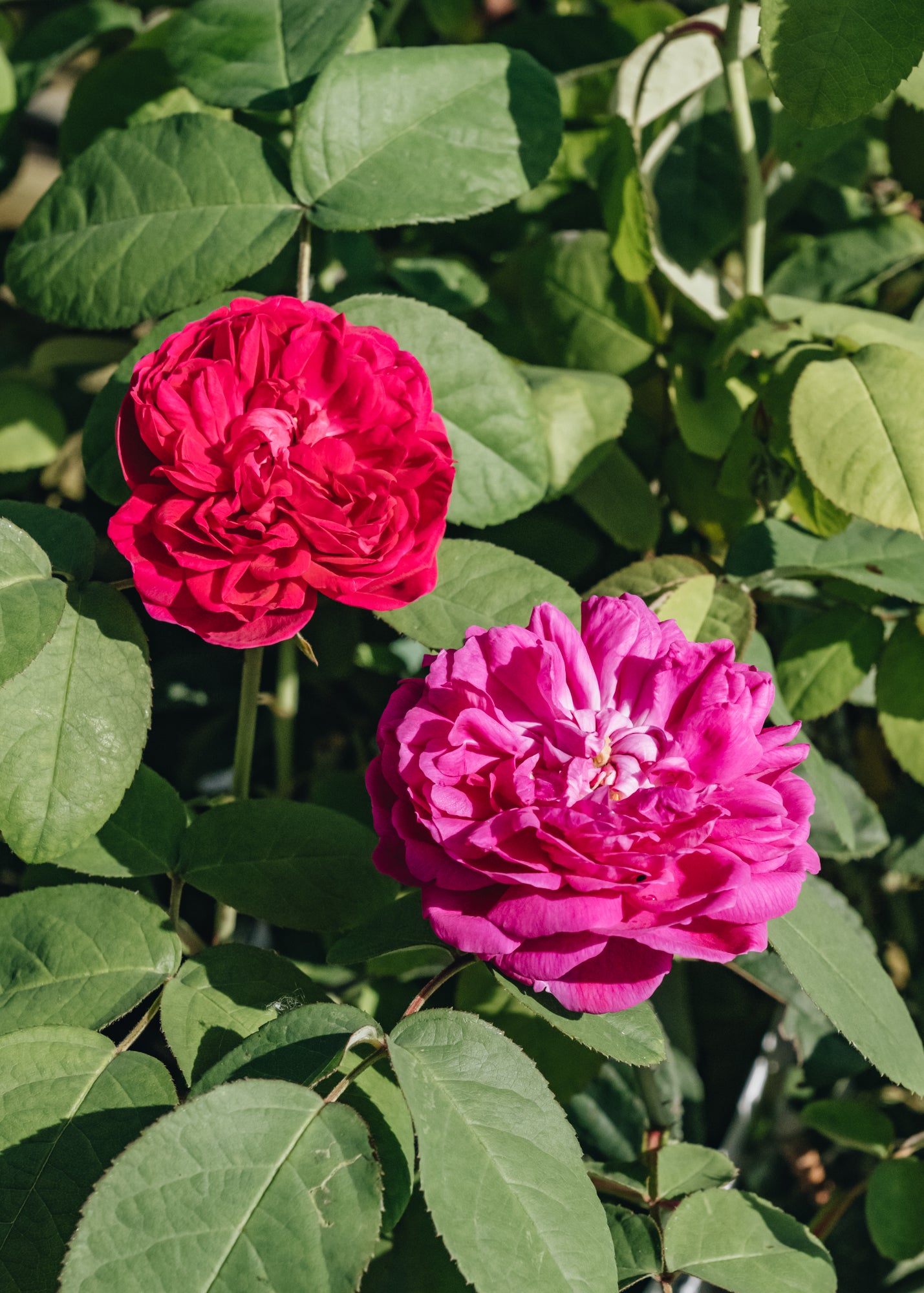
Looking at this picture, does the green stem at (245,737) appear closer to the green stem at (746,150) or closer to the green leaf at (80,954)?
the green leaf at (80,954)

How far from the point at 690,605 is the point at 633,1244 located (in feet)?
1.49

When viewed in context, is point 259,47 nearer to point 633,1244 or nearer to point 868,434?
point 868,434

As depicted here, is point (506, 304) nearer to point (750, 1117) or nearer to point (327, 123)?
point (327, 123)

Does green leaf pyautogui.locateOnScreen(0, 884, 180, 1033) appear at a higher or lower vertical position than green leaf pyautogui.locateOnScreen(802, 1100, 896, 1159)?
higher

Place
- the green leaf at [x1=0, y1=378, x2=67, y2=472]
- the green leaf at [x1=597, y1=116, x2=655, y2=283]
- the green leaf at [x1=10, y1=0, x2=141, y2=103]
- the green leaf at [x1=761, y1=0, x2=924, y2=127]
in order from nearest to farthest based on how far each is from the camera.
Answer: the green leaf at [x1=761, y1=0, x2=924, y2=127] → the green leaf at [x1=597, y1=116, x2=655, y2=283] → the green leaf at [x1=0, y1=378, x2=67, y2=472] → the green leaf at [x1=10, y1=0, x2=141, y2=103]

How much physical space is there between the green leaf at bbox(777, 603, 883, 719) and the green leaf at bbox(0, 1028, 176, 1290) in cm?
59

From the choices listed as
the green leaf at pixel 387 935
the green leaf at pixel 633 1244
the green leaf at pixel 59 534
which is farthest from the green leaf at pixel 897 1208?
the green leaf at pixel 59 534

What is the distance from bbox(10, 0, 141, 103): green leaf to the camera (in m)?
1.19

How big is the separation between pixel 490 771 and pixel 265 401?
27 centimetres

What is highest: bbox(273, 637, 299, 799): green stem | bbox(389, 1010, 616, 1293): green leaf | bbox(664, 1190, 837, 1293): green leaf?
bbox(389, 1010, 616, 1293): green leaf

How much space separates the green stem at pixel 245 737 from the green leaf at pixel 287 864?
28 millimetres

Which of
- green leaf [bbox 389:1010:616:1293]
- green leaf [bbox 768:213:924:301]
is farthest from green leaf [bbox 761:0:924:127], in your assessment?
green leaf [bbox 389:1010:616:1293]

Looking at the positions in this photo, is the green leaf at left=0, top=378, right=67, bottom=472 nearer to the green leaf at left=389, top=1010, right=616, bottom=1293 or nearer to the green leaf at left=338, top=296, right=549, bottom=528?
the green leaf at left=338, top=296, right=549, bottom=528

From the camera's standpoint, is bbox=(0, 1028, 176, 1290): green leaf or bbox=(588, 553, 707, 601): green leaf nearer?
bbox=(0, 1028, 176, 1290): green leaf
